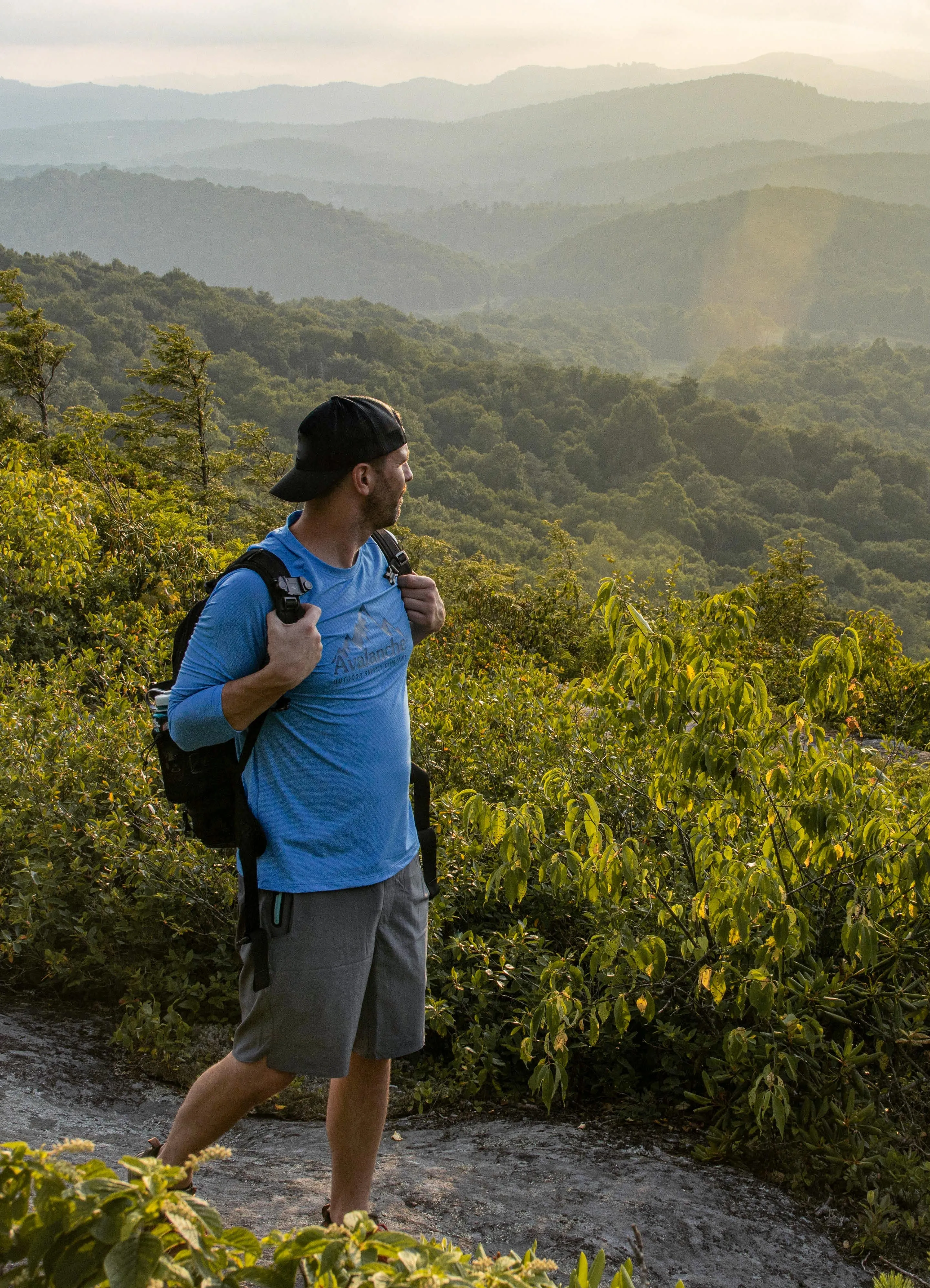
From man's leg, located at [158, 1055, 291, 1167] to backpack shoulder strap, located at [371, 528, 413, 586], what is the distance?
1041mm

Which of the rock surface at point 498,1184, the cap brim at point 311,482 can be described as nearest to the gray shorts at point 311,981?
the rock surface at point 498,1184

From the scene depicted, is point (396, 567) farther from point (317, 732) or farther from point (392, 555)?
point (317, 732)

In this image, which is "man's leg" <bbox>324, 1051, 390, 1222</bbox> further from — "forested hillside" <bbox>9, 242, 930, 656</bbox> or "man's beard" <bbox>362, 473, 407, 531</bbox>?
"forested hillside" <bbox>9, 242, 930, 656</bbox>

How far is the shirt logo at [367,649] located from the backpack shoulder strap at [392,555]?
0.46ft

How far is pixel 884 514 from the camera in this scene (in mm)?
71938

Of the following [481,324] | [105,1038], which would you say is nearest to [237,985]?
[105,1038]

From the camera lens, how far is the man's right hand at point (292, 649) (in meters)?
1.81

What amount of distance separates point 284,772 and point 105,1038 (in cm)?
176

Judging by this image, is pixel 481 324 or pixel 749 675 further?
→ pixel 481 324

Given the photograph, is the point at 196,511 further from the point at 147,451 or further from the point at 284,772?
the point at 284,772

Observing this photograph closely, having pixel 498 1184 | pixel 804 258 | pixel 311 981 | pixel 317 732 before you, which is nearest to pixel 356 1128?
pixel 311 981

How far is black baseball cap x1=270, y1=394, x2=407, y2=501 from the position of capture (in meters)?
1.99

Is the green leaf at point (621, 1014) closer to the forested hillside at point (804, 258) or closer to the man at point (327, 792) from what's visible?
the man at point (327, 792)

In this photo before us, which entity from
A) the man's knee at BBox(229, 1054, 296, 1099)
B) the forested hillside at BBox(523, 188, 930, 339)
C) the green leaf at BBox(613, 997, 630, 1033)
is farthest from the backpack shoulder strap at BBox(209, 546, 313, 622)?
the forested hillside at BBox(523, 188, 930, 339)
